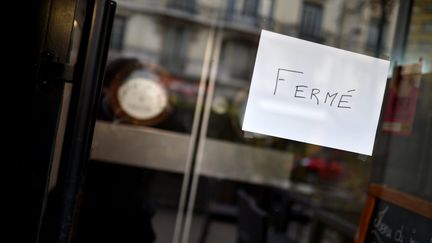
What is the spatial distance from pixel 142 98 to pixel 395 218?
6.29ft

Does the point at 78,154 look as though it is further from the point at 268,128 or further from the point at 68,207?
the point at 268,128

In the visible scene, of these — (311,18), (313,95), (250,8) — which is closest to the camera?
(313,95)

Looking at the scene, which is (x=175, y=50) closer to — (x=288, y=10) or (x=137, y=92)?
(x=137, y=92)

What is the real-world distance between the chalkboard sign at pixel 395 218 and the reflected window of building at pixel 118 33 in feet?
6.41

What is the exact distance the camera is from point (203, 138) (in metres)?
3.37

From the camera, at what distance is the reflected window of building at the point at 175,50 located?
331 centimetres

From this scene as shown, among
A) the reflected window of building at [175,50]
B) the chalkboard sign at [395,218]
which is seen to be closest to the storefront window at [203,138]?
the reflected window of building at [175,50]

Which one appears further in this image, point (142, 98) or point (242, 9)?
point (242, 9)

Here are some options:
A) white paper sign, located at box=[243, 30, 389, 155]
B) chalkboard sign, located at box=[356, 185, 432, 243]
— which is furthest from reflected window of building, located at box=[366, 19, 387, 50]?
white paper sign, located at box=[243, 30, 389, 155]

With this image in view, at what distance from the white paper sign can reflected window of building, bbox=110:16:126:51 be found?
74.4 inches

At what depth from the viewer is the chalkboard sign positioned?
147 centimetres

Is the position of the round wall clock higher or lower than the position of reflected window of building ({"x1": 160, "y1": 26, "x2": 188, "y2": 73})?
lower

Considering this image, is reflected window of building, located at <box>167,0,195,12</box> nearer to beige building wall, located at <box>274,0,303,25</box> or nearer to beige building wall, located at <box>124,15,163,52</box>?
beige building wall, located at <box>124,15,163,52</box>

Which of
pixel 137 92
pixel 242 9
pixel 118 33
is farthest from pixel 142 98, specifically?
pixel 242 9
